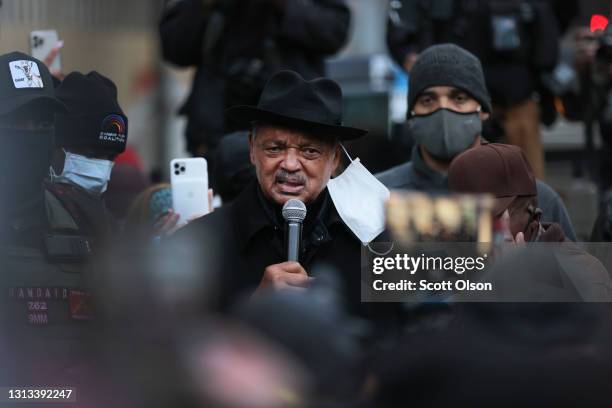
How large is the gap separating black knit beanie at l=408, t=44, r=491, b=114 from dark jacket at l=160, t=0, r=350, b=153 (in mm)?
1573

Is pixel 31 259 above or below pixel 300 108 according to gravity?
below

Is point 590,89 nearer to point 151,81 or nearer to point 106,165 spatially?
point 106,165

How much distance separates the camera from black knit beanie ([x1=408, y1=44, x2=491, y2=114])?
6.70 metres

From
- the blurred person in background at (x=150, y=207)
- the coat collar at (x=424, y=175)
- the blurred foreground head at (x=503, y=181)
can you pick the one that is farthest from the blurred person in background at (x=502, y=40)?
the blurred foreground head at (x=503, y=181)

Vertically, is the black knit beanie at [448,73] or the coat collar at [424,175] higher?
the black knit beanie at [448,73]

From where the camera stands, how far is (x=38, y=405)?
445cm

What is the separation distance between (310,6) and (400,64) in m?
0.77

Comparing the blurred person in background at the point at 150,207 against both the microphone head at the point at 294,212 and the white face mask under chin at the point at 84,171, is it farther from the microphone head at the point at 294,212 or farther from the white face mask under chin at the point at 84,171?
the microphone head at the point at 294,212

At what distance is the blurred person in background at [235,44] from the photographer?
8258mm

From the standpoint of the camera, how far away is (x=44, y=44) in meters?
6.24

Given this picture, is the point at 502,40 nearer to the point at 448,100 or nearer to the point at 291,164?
the point at 448,100

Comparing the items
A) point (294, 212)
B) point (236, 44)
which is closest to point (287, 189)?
point (294, 212)

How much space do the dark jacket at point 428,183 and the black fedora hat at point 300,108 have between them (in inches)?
38.8

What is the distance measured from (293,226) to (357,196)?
24.0 inches
